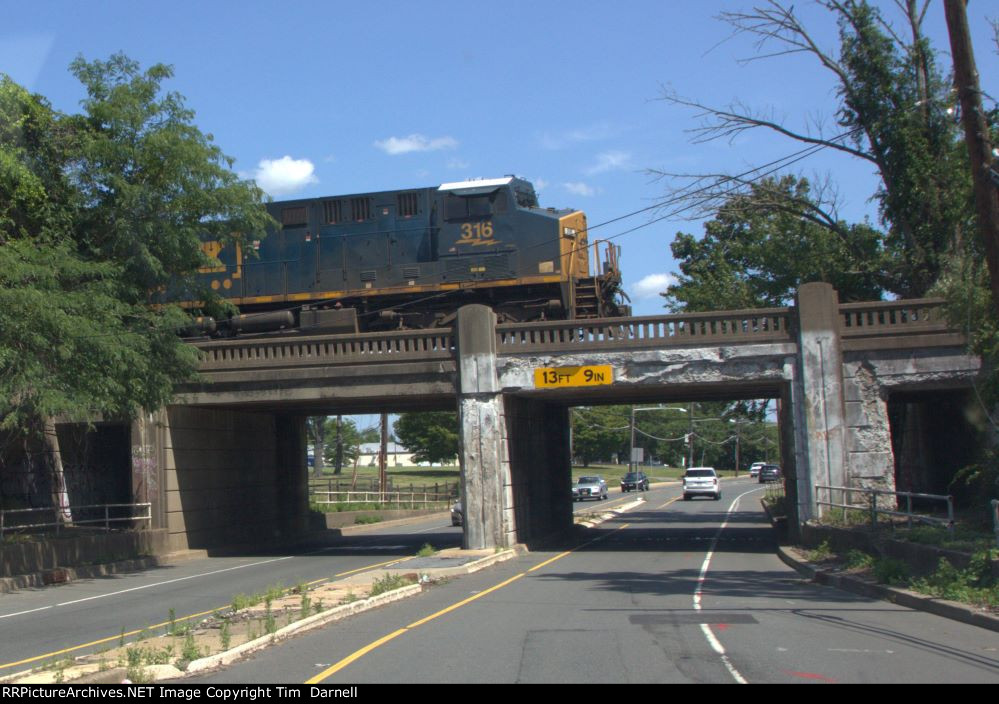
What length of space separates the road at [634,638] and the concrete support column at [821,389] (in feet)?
16.2

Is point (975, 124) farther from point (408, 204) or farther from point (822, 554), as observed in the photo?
point (408, 204)

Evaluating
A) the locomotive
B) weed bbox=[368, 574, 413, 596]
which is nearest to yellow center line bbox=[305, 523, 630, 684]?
weed bbox=[368, 574, 413, 596]

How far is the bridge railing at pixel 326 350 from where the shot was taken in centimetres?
2434

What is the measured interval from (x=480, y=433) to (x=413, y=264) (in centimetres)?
589

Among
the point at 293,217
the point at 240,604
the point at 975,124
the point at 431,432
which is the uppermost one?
the point at 293,217

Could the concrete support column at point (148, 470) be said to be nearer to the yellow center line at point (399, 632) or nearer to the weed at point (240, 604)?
the yellow center line at point (399, 632)

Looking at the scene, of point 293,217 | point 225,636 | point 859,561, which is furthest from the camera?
point 293,217

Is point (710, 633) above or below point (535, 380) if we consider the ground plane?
below

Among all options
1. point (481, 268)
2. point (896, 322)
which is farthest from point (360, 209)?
point (896, 322)

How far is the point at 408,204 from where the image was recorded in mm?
27609

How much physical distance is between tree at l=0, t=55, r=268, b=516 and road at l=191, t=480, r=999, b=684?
893cm

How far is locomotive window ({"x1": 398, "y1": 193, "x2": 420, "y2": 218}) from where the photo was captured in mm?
27516

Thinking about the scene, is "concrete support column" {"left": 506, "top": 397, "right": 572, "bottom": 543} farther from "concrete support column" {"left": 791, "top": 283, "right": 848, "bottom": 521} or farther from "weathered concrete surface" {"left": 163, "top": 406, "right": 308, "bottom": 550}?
"weathered concrete surface" {"left": 163, "top": 406, "right": 308, "bottom": 550}
